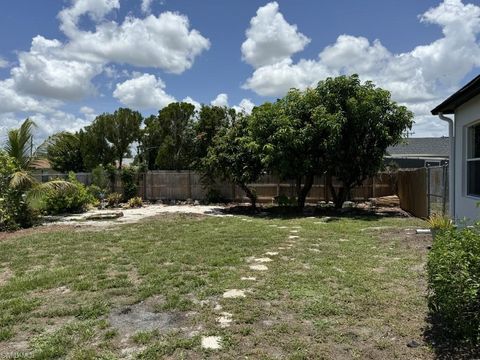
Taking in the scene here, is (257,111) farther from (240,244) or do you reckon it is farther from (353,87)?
(240,244)

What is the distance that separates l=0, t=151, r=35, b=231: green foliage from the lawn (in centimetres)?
360

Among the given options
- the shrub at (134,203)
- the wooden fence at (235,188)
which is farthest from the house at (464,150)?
the shrub at (134,203)

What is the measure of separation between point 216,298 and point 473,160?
5.72 metres

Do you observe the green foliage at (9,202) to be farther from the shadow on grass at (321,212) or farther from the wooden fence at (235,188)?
the wooden fence at (235,188)

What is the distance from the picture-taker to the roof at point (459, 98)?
22.5 feet

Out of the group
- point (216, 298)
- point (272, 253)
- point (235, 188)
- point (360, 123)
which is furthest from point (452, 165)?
point (235, 188)

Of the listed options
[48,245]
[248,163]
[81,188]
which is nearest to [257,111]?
[248,163]

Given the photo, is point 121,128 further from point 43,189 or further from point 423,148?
point 423,148

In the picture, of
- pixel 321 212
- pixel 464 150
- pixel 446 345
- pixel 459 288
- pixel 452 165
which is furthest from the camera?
pixel 321 212

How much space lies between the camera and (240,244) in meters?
8.28

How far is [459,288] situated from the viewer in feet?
11.0

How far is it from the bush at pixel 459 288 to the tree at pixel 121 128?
27711mm

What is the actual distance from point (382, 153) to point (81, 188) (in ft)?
37.8

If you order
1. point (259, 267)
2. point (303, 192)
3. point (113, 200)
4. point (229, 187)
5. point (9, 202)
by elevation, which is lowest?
point (259, 267)
